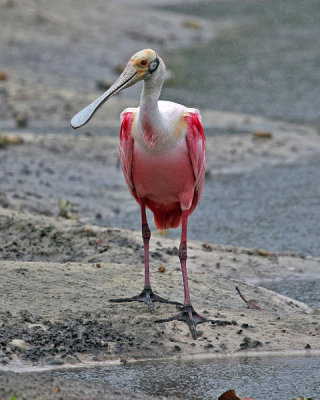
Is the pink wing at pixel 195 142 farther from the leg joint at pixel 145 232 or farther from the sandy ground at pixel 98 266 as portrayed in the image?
the sandy ground at pixel 98 266

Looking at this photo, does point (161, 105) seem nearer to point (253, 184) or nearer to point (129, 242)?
point (129, 242)

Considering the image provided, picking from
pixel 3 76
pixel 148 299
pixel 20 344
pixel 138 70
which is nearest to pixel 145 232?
pixel 148 299

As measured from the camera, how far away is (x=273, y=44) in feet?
64.1

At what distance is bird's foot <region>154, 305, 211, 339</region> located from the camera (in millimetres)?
5689

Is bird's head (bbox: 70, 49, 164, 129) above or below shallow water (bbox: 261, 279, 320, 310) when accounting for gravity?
above

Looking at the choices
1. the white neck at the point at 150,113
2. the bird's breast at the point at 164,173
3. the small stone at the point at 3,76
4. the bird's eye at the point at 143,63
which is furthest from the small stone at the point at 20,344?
the small stone at the point at 3,76

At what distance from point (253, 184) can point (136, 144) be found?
513 cm

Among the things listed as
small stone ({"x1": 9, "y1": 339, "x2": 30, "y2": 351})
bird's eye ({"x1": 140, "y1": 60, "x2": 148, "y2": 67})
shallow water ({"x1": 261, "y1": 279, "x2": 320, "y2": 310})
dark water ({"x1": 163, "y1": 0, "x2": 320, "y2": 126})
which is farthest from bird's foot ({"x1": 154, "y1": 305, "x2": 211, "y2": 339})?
dark water ({"x1": 163, "y1": 0, "x2": 320, "y2": 126})

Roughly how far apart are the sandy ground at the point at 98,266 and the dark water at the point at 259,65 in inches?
43.8

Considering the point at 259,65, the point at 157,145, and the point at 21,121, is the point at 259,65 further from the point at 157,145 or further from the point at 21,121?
the point at 157,145

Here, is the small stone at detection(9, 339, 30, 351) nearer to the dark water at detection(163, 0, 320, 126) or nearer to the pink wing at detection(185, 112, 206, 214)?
the pink wing at detection(185, 112, 206, 214)

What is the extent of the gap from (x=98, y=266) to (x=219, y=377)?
155 centimetres

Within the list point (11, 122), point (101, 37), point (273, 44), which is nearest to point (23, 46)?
point (101, 37)

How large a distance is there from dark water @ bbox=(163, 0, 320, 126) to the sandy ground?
1.11 meters
